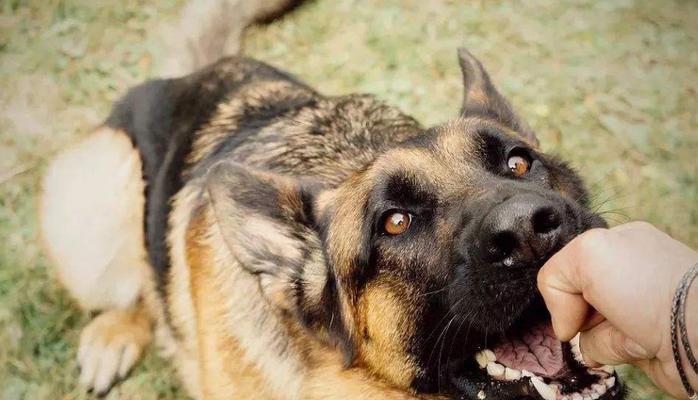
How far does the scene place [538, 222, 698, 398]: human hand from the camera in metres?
1.65

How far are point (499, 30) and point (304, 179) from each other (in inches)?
169

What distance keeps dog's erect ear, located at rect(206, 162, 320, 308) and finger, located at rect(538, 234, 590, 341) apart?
1.11 metres

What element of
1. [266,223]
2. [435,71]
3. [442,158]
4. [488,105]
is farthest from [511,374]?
[435,71]

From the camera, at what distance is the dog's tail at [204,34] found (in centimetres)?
516

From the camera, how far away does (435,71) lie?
20.4 feet

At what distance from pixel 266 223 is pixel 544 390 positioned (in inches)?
A: 49.1

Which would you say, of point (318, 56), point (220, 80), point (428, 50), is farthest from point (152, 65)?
point (428, 50)

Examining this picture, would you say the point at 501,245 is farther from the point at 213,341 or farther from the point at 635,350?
the point at 213,341

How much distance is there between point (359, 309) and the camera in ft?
8.52

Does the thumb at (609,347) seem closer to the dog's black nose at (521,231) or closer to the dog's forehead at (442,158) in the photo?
the dog's black nose at (521,231)

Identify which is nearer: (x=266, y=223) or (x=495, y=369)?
(x=495, y=369)

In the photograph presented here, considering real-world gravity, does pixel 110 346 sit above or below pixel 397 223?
below

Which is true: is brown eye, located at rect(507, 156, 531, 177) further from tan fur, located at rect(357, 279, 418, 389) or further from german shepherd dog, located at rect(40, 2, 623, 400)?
tan fur, located at rect(357, 279, 418, 389)

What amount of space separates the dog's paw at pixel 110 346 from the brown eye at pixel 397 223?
97.2 inches
